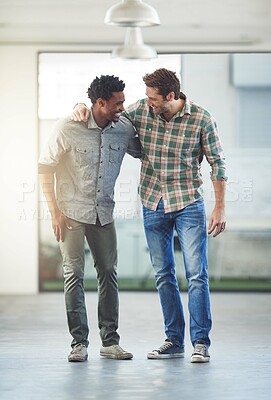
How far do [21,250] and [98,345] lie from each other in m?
3.58

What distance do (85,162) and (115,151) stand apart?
0.51 feet

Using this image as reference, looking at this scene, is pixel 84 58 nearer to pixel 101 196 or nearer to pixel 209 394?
pixel 101 196

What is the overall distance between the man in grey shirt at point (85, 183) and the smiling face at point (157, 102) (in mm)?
131

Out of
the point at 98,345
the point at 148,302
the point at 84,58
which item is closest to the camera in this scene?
the point at 98,345

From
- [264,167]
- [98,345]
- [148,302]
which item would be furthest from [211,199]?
[98,345]

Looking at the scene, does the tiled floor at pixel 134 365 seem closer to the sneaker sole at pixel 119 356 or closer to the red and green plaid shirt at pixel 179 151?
the sneaker sole at pixel 119 356

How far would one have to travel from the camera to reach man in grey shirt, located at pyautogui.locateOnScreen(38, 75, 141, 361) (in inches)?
201

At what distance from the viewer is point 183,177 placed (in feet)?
17.0

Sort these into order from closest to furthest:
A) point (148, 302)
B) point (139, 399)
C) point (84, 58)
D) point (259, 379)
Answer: point (139, 399), point (259, 379), point (148, 302), point (84, 58)

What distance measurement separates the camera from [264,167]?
934 centimetres

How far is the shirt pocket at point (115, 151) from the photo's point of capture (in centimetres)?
517

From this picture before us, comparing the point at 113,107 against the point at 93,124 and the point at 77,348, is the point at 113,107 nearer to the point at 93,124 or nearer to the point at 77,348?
the point at 93,124

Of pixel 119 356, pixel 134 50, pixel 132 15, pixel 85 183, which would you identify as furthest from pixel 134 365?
pixel 134 50

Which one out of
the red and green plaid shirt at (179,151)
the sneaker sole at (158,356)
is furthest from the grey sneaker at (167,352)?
the red and green plaid shirt at (179,151)
